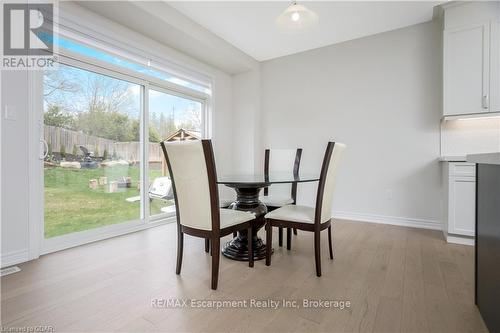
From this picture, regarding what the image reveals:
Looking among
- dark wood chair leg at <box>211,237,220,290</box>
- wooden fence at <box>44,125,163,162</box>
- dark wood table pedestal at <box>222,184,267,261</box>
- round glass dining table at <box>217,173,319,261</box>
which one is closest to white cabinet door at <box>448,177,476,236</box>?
round glass dining table at <box>217,173,319,261</box>

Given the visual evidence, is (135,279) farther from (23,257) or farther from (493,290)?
(493,290)

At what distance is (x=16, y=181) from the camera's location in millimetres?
2152

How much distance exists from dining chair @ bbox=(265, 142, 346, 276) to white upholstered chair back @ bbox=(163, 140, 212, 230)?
0.59 meters

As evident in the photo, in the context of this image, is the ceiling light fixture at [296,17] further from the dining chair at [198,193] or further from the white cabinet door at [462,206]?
the white cabinet door at [462,206]

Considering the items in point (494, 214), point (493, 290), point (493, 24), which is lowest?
point (493, 290)

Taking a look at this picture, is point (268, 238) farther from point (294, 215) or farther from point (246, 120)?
point (246, 120)

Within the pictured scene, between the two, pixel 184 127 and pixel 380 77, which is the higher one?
pixel 380 77

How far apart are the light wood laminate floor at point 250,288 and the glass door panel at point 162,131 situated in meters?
1.03

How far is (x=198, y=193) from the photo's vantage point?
1761 mm

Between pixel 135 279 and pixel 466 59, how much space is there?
12.8ft

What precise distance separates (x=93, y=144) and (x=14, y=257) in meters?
1.28

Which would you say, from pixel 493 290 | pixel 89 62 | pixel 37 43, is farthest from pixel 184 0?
pixel 493 290

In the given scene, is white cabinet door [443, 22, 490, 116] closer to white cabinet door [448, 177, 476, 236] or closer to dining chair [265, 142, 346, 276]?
white cabinet door [448, 177, 476, 236]

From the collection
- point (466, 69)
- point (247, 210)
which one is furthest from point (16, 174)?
point (466, 69)
